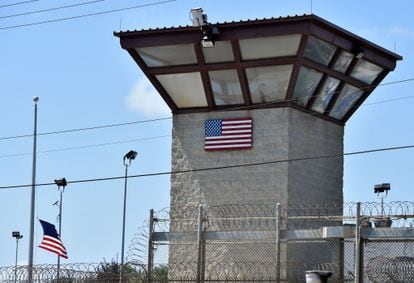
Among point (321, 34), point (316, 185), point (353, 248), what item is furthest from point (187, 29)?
point (353, 248)

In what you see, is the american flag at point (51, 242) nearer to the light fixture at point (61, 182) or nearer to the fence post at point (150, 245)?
the light fixture at point (61, 182)

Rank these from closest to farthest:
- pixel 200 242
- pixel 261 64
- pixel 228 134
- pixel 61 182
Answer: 1. pixel 200 242
2. pixel 261 64
3. pixel 228 134
4. pixel 61 182

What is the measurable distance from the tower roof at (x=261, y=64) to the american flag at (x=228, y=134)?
437 mm

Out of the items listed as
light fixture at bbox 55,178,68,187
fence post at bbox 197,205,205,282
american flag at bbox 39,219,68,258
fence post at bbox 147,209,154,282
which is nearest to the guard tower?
american flag at bbox 39,219,68,258

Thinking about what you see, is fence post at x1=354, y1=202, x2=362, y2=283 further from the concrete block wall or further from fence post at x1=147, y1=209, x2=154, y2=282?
the concrete block wall

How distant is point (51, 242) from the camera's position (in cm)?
3259

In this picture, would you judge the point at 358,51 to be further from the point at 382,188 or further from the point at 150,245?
the point at 150,245

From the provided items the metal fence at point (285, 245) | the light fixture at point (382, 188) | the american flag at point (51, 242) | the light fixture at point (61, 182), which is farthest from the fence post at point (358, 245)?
the light fixture at point (61, 182)

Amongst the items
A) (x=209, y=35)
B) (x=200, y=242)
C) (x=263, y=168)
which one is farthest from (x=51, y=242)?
(x=200, y=242)

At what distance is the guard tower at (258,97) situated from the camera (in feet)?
95.6

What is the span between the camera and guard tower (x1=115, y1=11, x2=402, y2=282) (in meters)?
29.1

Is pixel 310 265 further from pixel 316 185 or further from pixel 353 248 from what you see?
pixel 353 248

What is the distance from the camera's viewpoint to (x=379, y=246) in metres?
22.5

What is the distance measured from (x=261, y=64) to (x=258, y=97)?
4.59 ft
